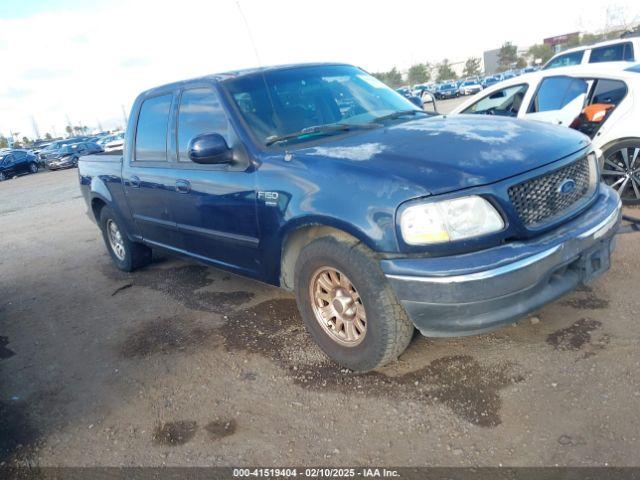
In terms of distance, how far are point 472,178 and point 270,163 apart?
1.29 meters

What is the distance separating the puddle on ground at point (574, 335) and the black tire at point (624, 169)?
2863 millimetres

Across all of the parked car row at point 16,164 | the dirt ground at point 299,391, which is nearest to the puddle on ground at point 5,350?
the dirt ground at point 299,391

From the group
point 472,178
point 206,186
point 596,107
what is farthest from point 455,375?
point 596,107

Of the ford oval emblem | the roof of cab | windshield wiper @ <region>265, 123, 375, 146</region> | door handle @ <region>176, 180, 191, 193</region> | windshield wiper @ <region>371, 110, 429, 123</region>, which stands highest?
the roof of cab

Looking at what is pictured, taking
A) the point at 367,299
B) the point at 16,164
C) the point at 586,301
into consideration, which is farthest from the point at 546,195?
the point at 16,164

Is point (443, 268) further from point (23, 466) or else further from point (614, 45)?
point (614, 45)

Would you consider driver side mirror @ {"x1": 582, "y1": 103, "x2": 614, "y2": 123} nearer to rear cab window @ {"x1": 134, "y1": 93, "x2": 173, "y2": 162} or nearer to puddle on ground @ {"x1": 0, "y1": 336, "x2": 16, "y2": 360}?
rear cab window @ {"x1": 134, "y1": 93, "x2": 173, "y2": 162}

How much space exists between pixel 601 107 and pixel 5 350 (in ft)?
20.8

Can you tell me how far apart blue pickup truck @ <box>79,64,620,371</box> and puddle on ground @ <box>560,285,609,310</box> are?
630mm

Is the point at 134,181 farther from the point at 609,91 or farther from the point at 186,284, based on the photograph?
the point at 609,91

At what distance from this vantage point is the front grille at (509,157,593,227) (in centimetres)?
270

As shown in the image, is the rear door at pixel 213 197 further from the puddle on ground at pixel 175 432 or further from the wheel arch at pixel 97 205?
the wheel arch at pixel 97 205

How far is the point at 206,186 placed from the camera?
3.80 meters

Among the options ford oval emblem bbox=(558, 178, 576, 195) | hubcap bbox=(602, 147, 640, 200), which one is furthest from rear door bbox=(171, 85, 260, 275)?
hubcap bbox=(602, 147, 640, 200)
